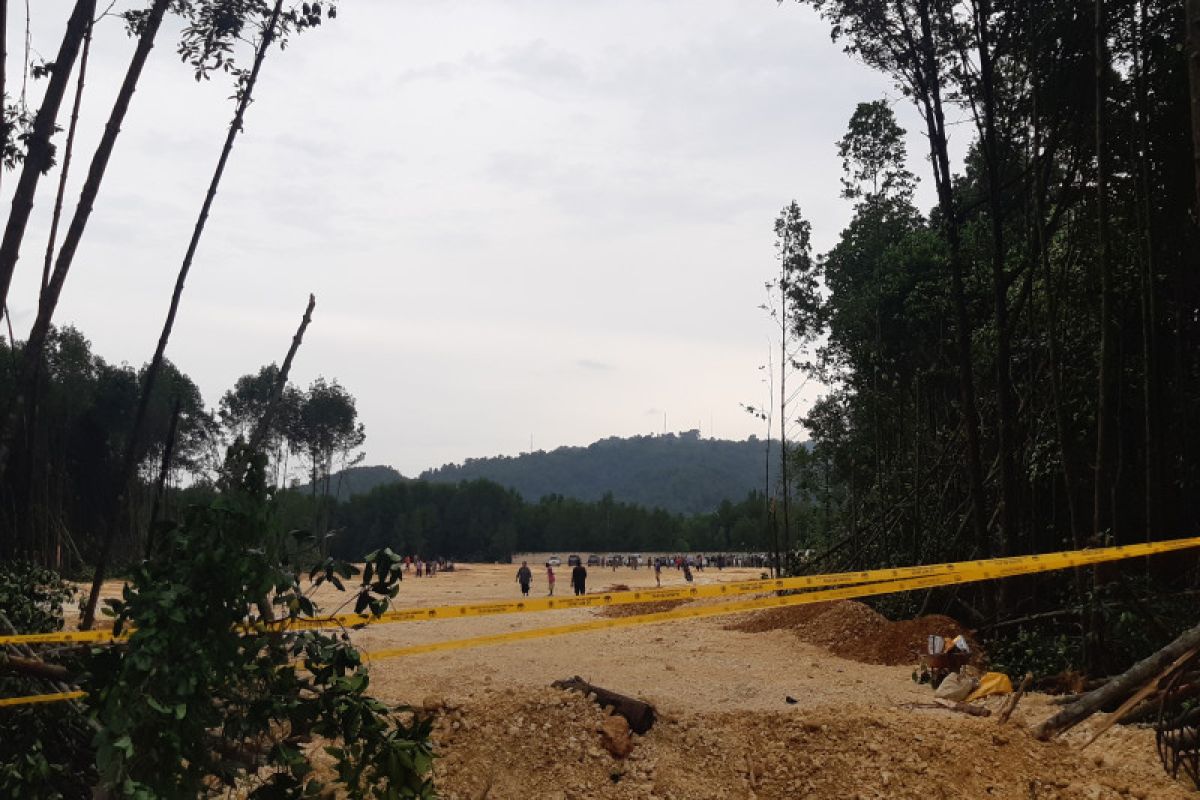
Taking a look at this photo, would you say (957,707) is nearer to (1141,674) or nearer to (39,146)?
(1141,674)

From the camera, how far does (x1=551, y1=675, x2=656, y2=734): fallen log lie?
25.3 feet

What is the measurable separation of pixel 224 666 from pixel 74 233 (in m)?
3.91

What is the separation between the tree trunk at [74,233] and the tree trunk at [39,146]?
12 cm

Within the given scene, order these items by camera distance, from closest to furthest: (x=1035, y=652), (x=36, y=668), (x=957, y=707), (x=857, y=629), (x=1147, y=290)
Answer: (x=36, y=668)
(x=957, y=707)
(x=1147, y=290)
(x=1035, y=652)
(x=857, y=629)

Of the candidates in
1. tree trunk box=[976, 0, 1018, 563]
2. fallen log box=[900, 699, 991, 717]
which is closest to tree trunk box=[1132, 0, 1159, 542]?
tree trunk box=[976, 0, 1018, 563]

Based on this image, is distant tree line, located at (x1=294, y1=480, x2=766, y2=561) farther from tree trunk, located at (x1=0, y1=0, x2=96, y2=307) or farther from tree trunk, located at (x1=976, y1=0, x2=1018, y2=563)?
tree trunk, located at (x1=0, y1=0, x2=96, y2=307)

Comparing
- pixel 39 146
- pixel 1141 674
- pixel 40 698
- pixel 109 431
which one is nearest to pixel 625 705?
pixel 1141 674

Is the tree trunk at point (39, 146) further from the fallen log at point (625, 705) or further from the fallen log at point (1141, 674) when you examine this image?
the fallen log at point (1141, 674)

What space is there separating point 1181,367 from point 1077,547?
274 centimetres

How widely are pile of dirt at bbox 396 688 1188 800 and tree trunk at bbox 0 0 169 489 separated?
3659 mm

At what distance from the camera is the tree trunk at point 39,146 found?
220 inches

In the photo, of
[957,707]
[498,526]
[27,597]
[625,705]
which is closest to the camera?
[27,597]

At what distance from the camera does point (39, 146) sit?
571 centimetres

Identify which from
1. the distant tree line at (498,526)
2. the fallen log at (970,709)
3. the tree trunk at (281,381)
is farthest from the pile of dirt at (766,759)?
the distant tree line at (498,526)
